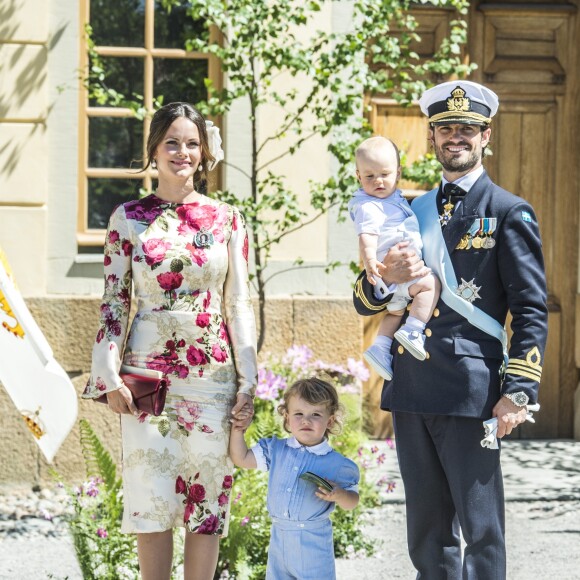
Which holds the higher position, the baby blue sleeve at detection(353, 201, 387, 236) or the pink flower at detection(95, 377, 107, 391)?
the baby blue sleeve at detection(353, 201, 387, 236)

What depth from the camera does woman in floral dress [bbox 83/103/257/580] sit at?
3.86 meters

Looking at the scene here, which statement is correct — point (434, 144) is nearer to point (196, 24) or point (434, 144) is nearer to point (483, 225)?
point (483, 225)

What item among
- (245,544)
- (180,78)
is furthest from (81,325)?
(245,544)

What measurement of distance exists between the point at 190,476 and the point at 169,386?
33cm

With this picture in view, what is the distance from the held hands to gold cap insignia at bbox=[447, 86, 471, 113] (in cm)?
123

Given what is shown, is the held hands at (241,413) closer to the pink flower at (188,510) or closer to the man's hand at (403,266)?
the pink flower at (188,510)

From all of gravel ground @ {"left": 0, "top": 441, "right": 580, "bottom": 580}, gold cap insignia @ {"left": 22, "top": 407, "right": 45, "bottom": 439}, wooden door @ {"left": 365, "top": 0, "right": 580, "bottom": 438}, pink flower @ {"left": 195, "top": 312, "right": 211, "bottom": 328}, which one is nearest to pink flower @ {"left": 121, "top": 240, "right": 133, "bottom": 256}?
pink flower @ {"left": 195, "top": 312, "right": 211, "bottom": 328}

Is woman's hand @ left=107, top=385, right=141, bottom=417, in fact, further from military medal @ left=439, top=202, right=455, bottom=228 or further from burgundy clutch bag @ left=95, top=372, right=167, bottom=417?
military medal @ left=439, top=202, right=455, bottom=228

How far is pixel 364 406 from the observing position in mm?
7387

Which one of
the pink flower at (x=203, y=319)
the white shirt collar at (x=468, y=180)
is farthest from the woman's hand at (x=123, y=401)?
the white shirt collar at (x=468, y=180)

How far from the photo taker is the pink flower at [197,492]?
388 centimetres

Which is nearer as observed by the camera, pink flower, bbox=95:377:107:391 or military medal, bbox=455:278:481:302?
military medal, bbox=455:278:481:302

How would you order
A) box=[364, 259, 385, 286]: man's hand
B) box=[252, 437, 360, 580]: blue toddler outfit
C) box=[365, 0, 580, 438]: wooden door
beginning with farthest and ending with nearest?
box=[365, 0, 580, 438]: wooden door < box=[252, 437, 360, 580]: blue toddler outfit < box=[364, 259, 385, 286]: man's hand

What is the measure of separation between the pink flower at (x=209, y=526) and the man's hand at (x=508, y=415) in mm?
1079
